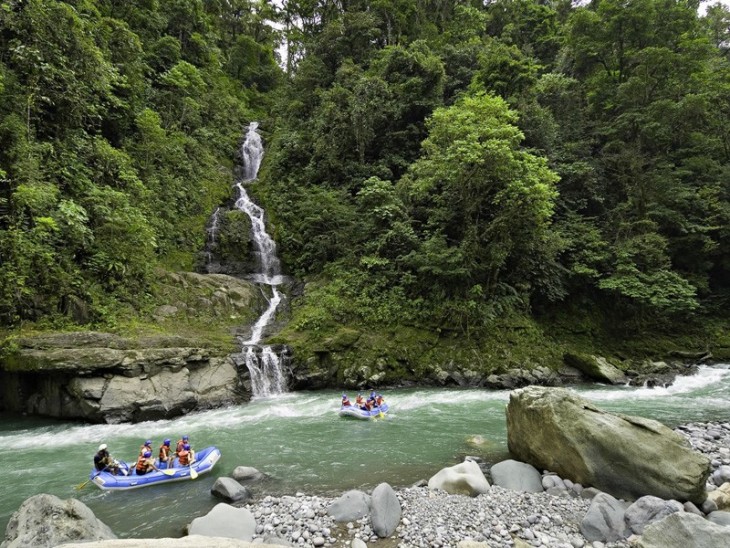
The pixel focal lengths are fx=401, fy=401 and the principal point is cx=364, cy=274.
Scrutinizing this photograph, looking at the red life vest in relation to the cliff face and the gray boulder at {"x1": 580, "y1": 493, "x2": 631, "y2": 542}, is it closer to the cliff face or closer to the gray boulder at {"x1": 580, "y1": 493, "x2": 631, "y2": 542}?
the cliff face

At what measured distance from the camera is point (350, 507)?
7.20 meters

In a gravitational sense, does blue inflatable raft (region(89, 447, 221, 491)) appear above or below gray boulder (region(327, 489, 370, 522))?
below

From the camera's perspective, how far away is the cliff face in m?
13.2

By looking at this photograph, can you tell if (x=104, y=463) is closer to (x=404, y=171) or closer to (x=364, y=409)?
(x=364, y=409)

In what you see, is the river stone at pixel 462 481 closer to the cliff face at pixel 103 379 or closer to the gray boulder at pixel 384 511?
the gray boulder at pixel 384 511

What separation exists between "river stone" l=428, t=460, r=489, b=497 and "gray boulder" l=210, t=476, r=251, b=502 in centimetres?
388

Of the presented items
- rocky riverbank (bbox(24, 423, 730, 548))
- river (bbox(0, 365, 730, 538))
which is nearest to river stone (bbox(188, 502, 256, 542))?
rocky riverbank (bbox(24, 423, 730, 548))

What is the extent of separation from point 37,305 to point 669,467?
19276mm

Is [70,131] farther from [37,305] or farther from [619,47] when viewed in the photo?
[619,47]

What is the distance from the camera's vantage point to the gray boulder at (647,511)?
650 cm

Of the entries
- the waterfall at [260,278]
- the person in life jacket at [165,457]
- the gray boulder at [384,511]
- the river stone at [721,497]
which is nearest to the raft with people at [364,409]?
the waterfall at [260,278]

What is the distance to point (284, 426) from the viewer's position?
13.1 meters

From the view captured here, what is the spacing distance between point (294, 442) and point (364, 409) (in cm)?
299

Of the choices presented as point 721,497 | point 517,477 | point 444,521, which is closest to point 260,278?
point 517,477
